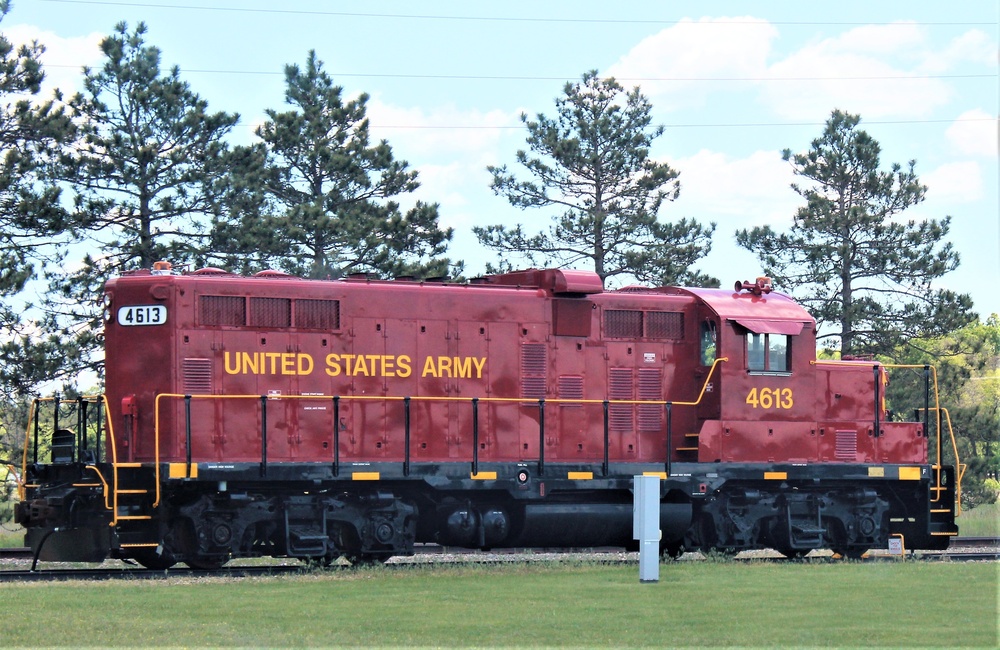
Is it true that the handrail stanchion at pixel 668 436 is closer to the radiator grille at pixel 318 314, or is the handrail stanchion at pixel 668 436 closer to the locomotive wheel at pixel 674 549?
the locomotive wheel at pixel 674 549

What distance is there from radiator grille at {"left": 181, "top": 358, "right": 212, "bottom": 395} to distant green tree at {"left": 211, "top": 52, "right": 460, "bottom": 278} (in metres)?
14.0

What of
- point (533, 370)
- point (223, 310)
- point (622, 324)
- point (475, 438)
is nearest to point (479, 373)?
point (533, 370)

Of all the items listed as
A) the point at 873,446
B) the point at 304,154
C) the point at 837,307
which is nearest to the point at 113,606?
the point at 873,446

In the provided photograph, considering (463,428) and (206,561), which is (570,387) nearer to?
(463,428)

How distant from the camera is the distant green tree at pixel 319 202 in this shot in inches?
1266

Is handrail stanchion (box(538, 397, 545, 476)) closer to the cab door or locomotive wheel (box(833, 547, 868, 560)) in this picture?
the cab door

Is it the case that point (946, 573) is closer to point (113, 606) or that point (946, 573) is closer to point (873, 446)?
point (873, 446)

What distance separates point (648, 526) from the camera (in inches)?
614

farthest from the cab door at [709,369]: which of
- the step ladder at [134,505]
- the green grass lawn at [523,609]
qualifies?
the step ladder at [134,505]

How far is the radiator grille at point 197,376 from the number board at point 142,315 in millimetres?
633

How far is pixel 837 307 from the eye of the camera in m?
37.9

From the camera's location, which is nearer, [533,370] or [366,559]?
[366,559]

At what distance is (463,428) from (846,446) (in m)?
5.89

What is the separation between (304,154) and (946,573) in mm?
23741
